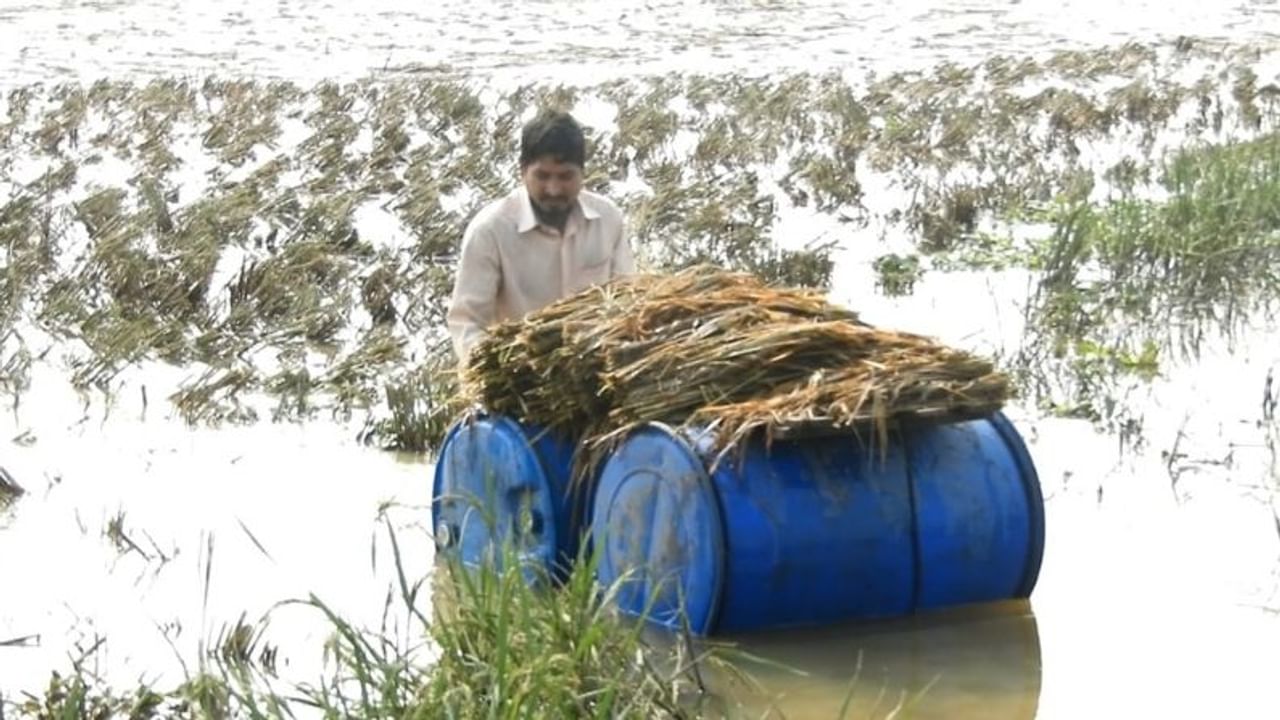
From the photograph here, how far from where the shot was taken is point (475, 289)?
586cm

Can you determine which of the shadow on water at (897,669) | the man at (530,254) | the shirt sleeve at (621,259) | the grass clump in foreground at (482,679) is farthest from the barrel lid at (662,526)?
the shirt sleeve at (621,259)

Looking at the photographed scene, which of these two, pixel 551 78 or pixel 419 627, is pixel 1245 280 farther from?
pixel 551 78

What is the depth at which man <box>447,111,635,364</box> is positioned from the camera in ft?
19.0

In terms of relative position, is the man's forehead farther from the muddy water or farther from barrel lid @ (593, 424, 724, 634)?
the muddy water

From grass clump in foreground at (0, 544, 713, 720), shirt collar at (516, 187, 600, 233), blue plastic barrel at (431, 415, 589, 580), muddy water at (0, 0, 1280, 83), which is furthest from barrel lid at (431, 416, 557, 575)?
muddy water at (0, 0, 1280, 83)

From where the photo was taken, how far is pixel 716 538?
4793mm

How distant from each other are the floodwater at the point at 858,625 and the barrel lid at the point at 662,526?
0.63 feet

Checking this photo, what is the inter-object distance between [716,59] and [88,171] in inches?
323

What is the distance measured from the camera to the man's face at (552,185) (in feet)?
18.5

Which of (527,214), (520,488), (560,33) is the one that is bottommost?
(520,488)

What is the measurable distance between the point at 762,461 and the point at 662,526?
0.27m

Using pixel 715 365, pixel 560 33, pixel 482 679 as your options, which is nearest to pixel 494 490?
pixel 715 365

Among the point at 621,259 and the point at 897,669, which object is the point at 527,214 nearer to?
the point at 621,259

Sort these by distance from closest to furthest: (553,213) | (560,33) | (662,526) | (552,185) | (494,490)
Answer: (662,526), (494,490), (552,185), (553,213), (560,33)
